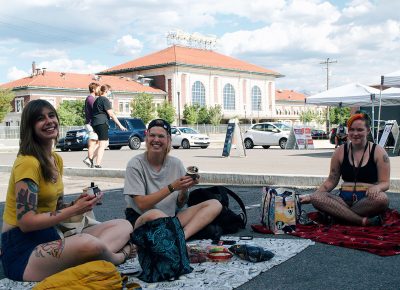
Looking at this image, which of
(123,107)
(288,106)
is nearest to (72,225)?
(123,107)

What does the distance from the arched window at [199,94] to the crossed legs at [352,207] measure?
77240mm

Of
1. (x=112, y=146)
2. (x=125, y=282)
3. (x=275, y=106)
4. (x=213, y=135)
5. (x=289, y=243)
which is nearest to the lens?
(x=125, y=282)

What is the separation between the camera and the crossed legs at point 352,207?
18.8ft

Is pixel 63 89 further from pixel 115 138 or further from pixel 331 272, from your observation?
pixel 331 272

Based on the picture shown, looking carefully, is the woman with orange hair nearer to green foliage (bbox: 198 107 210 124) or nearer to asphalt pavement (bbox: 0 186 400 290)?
asphalt pavement (bbox: 0 186 400 290)

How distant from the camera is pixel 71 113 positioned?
214ft

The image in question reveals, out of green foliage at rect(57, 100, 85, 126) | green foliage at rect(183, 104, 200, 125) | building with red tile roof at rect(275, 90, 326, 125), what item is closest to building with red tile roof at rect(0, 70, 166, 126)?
green foliage at rect(57, 100, 85, 126)

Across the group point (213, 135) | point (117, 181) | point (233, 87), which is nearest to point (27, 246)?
point (117, 181)

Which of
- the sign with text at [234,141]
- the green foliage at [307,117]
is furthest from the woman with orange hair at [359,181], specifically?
the green foliage at [307,117]

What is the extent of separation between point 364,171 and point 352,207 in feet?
1.36

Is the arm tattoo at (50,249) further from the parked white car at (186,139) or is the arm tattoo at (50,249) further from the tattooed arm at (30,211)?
the parked white car at (186,139)

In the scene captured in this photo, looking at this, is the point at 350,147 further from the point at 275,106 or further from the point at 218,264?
the point at 275,106

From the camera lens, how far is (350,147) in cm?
607

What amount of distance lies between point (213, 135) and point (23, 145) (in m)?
63.4
